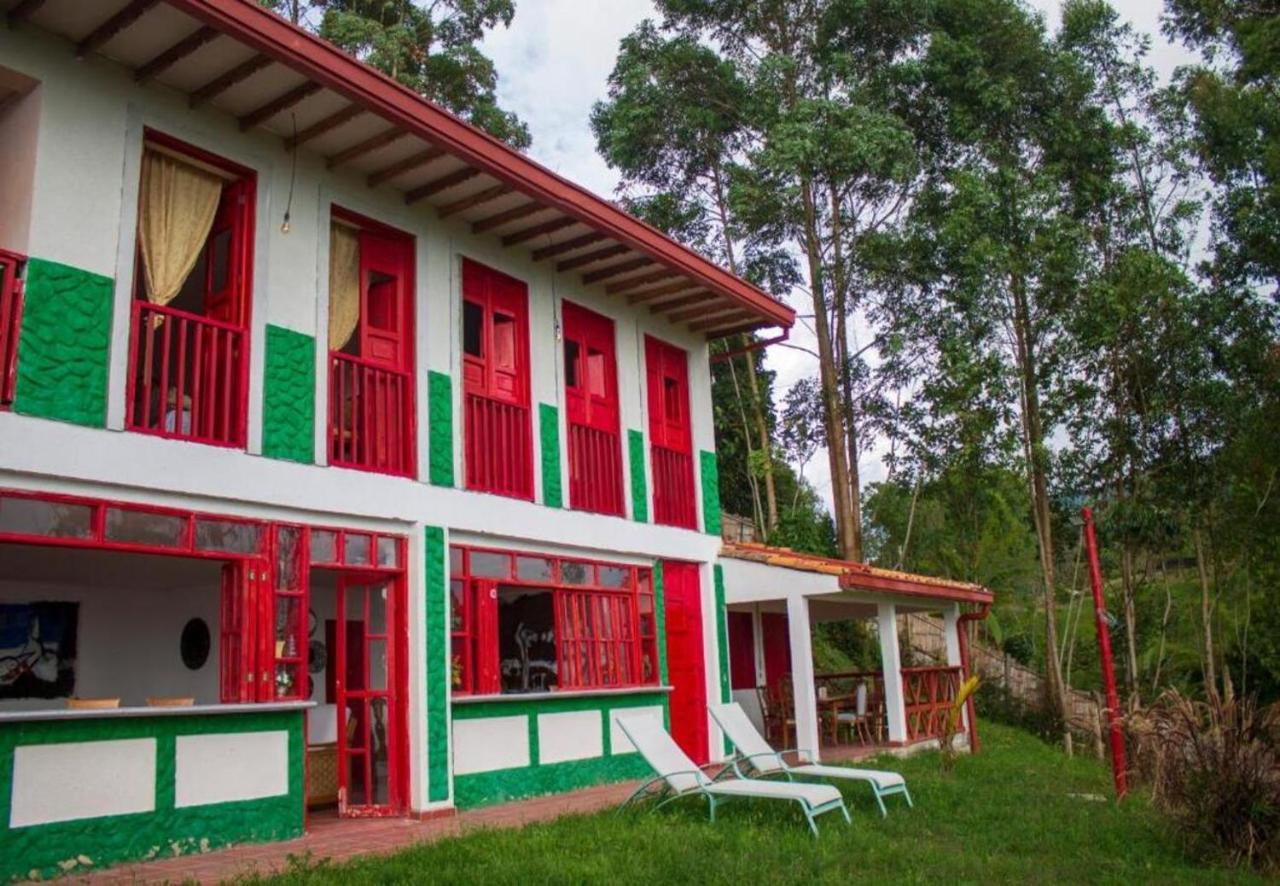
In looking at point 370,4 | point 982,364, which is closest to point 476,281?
point 982,364

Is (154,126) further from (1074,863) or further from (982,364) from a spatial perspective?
(982,364)

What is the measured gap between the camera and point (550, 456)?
11.0 meters

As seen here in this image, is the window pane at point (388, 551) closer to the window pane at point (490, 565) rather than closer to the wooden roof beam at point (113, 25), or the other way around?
the window pane at point (490, 565)

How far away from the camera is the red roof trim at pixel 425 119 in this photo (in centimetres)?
717

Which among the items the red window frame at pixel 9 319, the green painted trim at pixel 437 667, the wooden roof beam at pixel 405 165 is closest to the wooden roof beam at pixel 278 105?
the wooden roof beam at pixel 405 165

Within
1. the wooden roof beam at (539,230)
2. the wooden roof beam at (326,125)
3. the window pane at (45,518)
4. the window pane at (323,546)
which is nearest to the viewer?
the window pane at (45,518)

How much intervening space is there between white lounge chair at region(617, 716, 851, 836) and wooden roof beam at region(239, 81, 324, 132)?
522 centimetres

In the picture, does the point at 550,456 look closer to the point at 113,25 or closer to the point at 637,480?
the point at 637,480

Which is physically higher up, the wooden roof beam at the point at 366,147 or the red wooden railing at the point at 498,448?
the wooden roof beam at the point at 366,147

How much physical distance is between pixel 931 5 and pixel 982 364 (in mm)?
6624

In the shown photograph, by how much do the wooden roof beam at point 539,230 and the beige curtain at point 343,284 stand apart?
181cm

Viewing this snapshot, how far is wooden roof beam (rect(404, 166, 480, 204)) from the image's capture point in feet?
31.2

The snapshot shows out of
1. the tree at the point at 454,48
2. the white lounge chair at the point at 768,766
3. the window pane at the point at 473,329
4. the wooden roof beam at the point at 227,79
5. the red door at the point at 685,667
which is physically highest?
the tree at the point at 454,48

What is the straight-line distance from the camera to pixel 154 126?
25.6ft
